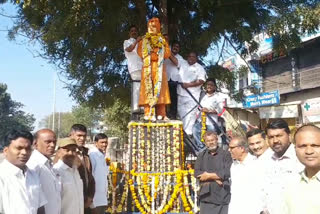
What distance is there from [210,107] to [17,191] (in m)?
4.79

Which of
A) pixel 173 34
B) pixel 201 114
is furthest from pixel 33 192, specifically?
pixel 173 34

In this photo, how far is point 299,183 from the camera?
6.13 ft

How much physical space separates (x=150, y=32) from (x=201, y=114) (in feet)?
6.31

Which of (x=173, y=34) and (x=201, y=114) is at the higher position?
(x=173, y=34)

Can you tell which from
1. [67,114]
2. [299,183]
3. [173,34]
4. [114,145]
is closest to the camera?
[299,183]

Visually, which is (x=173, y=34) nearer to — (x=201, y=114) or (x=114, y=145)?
(x=201, y=114)

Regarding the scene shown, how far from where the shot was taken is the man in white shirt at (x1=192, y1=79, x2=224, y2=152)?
266 inches

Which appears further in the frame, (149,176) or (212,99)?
(212,99)

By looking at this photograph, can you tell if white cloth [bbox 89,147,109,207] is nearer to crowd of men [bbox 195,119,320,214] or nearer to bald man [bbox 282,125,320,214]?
crowd of men [bbox 195,119,320,214]

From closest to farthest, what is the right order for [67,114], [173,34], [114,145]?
[173,34], [114,145], [67,114]

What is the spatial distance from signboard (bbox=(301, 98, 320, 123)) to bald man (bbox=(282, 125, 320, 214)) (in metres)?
13.8

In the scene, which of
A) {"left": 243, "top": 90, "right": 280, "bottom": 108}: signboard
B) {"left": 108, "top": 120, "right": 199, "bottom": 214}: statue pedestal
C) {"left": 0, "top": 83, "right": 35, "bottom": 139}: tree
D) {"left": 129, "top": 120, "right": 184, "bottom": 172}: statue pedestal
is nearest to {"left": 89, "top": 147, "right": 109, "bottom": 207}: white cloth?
{"left": 108, "top": 120, "right": 199, "bottom": 214}: statue pedestal

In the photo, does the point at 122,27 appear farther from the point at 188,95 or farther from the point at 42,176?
the point at 42,176

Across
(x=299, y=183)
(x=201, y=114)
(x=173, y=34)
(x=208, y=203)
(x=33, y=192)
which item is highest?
(x=173, y=34)
